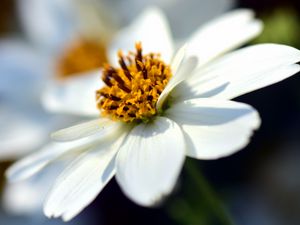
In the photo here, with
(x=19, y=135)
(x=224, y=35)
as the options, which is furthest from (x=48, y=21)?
(x=224, y=35)

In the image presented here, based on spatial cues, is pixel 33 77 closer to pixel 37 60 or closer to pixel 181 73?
pixel 37 60

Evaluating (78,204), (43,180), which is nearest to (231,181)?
(43,180)

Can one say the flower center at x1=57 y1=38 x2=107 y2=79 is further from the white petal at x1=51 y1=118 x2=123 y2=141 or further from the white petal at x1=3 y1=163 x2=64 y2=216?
the white petal at x1=51 y1=118 x2=123 y2=141

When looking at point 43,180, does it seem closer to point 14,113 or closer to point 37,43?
point 14,113

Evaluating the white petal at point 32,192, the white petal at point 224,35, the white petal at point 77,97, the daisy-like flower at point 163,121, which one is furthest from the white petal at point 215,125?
the white petal at point 32,192

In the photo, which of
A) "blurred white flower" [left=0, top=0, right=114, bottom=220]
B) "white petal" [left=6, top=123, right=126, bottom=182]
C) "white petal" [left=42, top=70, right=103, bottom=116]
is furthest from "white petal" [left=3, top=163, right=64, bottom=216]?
"white petal" [left=6, top=123, right=126, bottom=182]

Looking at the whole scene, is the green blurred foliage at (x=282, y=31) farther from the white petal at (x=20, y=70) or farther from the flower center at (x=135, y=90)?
the white petal at (x=20, y=70)

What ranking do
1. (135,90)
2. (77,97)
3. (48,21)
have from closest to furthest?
(135,90) → (77,97) → (48,21)
